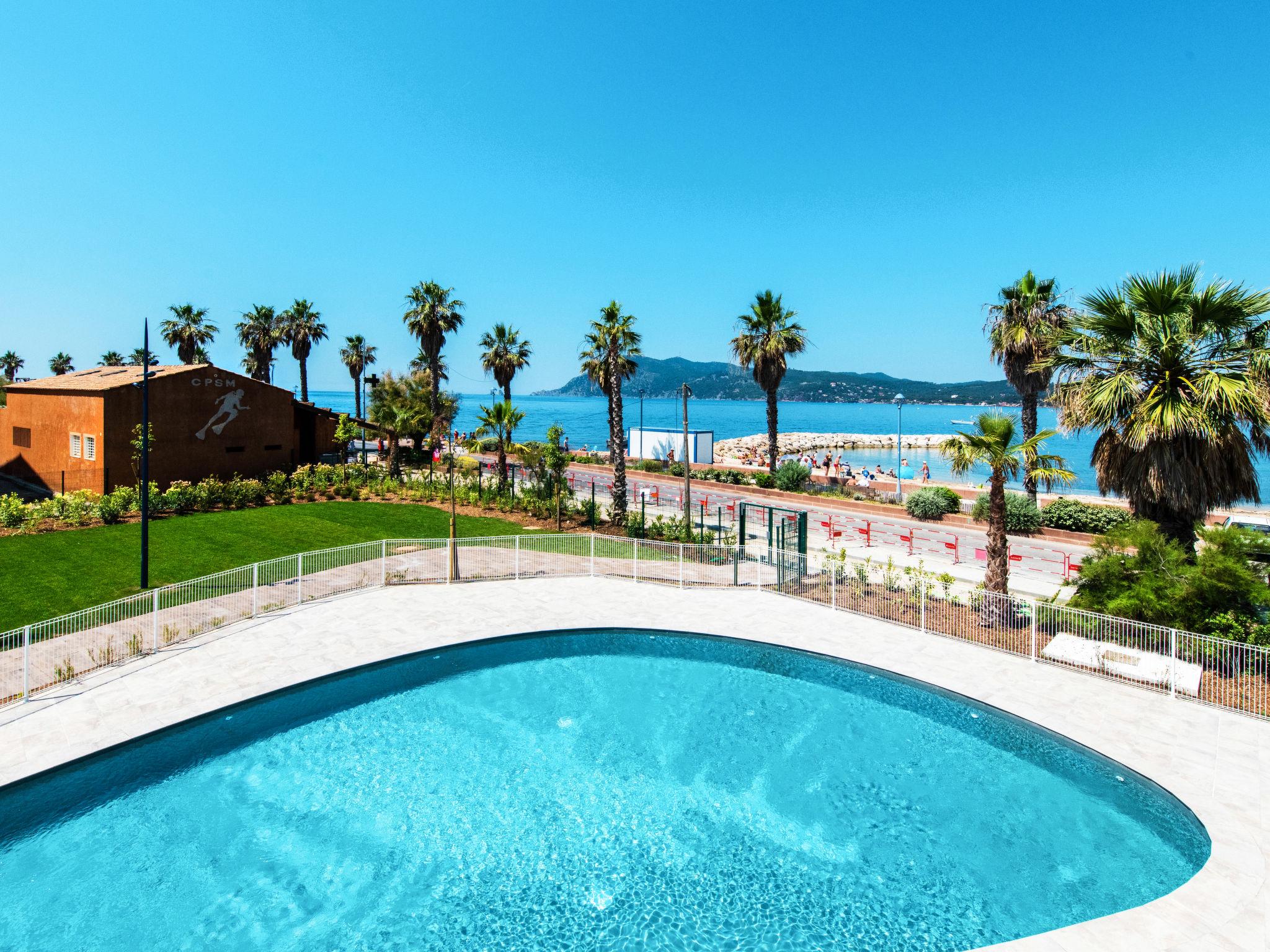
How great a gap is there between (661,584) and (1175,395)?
46.5ft

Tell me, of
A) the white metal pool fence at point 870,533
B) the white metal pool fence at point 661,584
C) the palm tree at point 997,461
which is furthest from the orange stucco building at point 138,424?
the palm tree at point 997,461

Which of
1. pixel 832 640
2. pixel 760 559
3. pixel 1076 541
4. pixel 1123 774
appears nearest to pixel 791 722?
pixel 832 640

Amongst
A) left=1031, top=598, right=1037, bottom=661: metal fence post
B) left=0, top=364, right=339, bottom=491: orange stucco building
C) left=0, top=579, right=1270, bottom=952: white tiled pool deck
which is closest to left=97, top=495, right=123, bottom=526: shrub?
left=0, top=364, right=339, bottom=491: orange stucco building

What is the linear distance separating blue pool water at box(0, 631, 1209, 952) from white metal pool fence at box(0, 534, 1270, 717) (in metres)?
3.55

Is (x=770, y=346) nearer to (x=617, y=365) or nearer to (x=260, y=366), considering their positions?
(x=617, y=365)

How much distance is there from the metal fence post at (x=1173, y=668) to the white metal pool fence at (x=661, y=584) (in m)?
0.03

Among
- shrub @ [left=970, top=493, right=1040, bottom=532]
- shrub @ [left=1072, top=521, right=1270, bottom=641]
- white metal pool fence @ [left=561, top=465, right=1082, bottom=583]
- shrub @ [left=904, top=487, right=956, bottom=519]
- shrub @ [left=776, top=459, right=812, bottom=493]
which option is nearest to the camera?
shrub @ [left=1072, top=521, right=1270, bottom=641]

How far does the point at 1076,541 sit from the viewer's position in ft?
94.2

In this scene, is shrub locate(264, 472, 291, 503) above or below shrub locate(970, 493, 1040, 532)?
above

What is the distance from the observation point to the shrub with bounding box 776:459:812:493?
40.7 meters

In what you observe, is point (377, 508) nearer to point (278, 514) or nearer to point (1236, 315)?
point (278, 514)

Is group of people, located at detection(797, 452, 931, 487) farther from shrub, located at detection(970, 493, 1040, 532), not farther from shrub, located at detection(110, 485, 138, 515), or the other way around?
shrub, located at detection(110, 485, 138, 515)

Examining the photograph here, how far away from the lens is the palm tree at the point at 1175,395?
47.2 ft

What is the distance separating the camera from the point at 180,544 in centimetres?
2453
